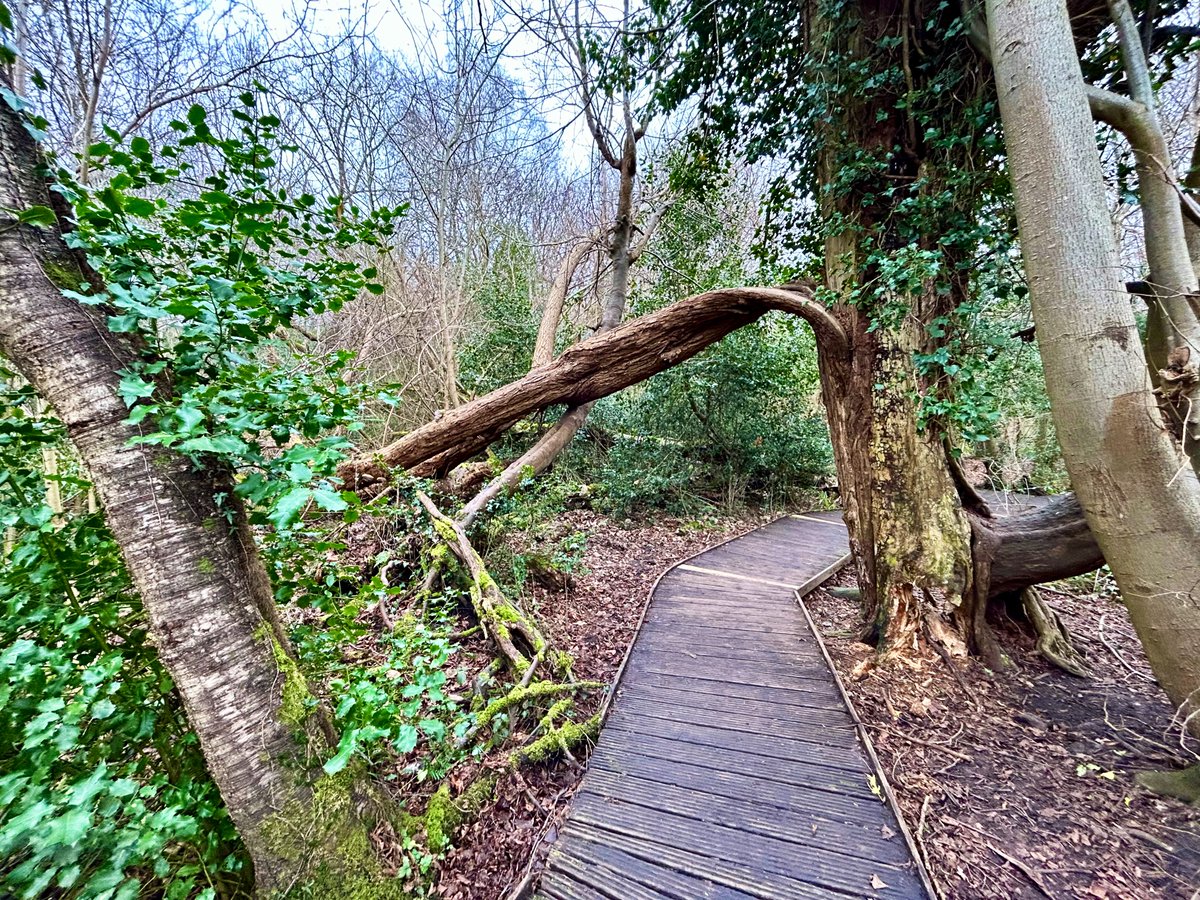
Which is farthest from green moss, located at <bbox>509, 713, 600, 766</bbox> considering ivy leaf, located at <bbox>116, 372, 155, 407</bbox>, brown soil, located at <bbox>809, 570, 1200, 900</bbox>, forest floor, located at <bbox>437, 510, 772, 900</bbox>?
ivy leaf, located at <bbox>116, 372, 155, 407</bbox>

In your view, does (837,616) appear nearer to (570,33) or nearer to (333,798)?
(333,798)

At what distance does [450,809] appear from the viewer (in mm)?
1997

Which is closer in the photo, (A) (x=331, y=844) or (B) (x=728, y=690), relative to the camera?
(A) (x=331, y=844)

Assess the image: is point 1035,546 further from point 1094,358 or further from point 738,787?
point 738,787

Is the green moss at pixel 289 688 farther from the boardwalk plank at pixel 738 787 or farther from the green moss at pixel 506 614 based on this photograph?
the green moss at pixel 506 614

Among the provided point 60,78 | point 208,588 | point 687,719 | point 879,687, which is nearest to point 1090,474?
point 879,687

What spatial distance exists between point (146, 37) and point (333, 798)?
7187mm

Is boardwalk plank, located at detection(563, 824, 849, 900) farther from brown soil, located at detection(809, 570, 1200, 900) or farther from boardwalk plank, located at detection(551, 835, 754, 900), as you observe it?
brown soil, located at detection(809, 570, 1200, 900)

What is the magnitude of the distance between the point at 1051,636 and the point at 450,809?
414 cm

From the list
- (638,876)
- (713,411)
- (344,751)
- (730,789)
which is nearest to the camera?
(344,751)

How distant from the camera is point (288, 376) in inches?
55.9

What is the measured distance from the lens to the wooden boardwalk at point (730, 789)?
5.85 ft

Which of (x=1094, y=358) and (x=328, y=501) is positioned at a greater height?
(x=328, y=501)

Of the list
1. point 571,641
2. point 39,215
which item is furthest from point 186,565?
point 571,641
